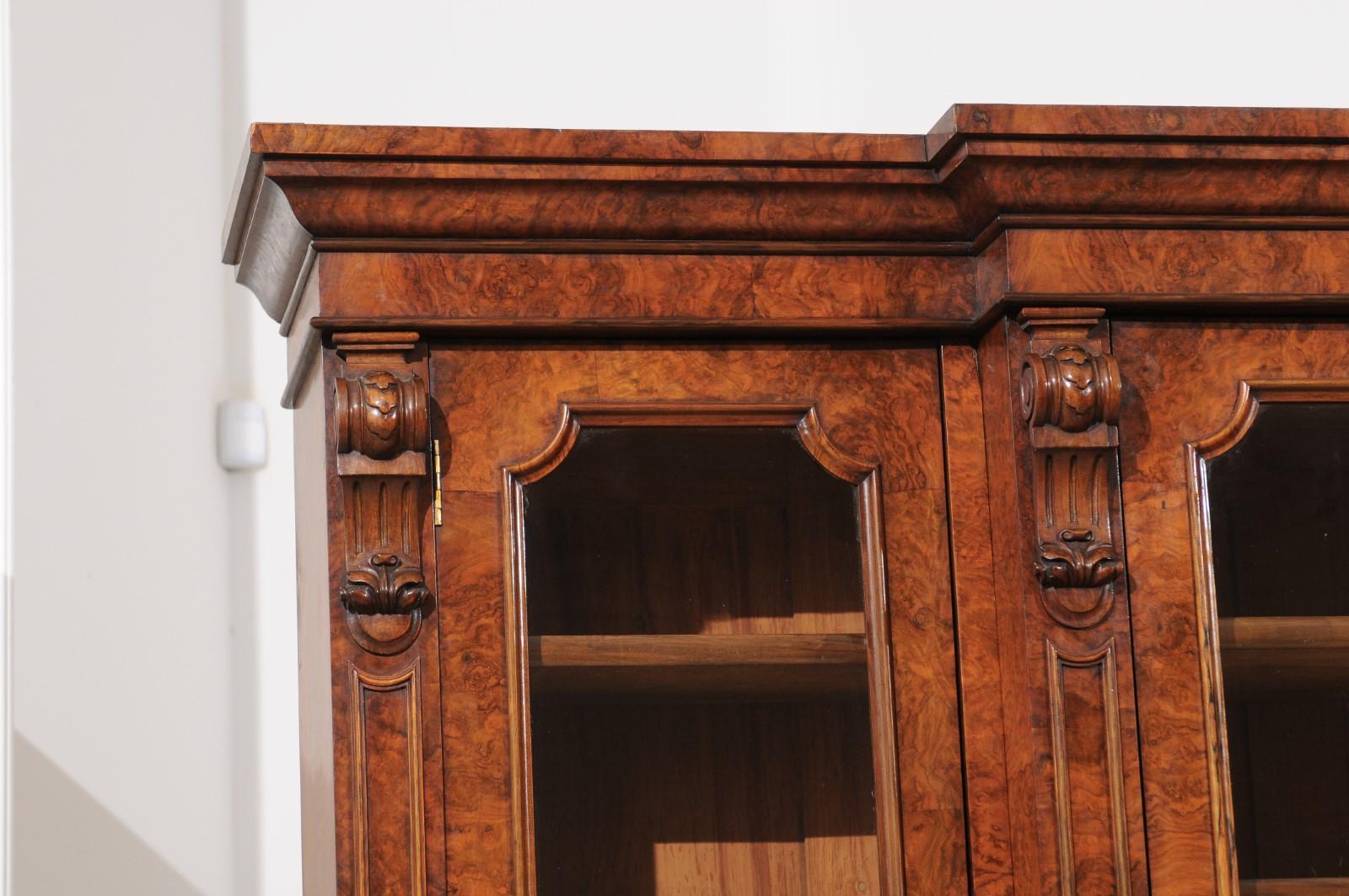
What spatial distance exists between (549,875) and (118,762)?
0.66 metres

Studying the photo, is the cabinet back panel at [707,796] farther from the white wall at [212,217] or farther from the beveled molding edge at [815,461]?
the white wall at [212,217]

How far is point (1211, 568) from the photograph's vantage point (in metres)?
1.21

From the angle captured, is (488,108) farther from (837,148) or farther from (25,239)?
(837,148)

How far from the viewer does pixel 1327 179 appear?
1.22m

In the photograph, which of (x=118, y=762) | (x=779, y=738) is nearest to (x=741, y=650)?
(x=779, y=738)

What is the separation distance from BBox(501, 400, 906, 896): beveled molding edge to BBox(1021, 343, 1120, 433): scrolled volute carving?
0.12 metres

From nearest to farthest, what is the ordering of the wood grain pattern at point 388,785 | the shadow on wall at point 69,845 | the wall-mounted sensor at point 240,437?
1. the wood grain pattern at point 388,785
2. the shadow on wall at point 69,845
3. the wall-mounted sensor at point 240,437

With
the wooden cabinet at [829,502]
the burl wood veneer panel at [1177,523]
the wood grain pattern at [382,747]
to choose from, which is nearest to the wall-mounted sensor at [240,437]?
the wooden cabinet at [829,502]

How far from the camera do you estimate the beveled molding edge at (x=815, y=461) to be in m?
1.16

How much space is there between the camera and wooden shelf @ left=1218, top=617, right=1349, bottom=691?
1.21 metres

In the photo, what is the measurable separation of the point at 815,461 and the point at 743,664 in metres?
0.15

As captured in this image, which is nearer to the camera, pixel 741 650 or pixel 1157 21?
pixel 741 650

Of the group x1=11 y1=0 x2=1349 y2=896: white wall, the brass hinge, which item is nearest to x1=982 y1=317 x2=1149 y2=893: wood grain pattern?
the brass hinge

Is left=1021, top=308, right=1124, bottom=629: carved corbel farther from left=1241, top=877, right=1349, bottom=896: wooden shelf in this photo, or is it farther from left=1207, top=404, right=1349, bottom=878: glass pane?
left=1241, top=877, right=1349, bottom=896: wooden shelf
